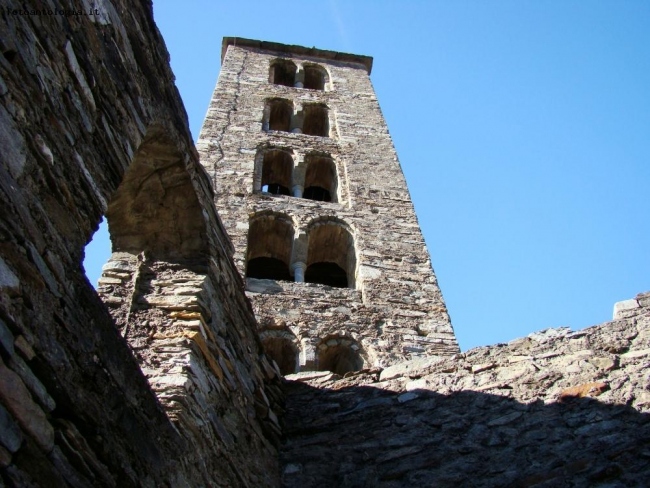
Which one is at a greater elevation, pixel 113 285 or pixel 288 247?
pixel 288 247

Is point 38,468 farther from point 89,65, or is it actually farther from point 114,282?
point 114,282

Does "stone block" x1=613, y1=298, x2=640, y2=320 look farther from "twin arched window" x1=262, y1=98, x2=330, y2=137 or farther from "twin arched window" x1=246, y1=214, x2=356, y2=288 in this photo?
"twin arched window" x1=262, y1=98, x2=330, y2=137

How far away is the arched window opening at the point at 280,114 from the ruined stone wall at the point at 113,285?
10.3 meters

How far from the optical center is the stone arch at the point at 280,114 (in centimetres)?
1474

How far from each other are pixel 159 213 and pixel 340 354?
12.6 feet

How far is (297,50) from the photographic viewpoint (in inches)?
733

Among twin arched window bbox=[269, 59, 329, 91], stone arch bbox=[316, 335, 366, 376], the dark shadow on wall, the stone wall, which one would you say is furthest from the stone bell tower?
the dark shadow on wall

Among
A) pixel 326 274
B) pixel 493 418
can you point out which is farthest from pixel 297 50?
pixel 493 418

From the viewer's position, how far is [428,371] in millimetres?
4992

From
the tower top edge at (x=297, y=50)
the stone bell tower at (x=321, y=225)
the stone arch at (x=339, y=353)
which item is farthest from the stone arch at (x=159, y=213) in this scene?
the tower top edge at (x=297, y=50)

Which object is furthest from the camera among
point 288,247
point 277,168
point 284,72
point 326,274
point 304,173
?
point 284,72

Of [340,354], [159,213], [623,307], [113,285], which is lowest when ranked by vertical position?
[113,285]

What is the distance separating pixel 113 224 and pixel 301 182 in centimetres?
737

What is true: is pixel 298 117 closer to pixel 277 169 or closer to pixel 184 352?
pixel 277 169
